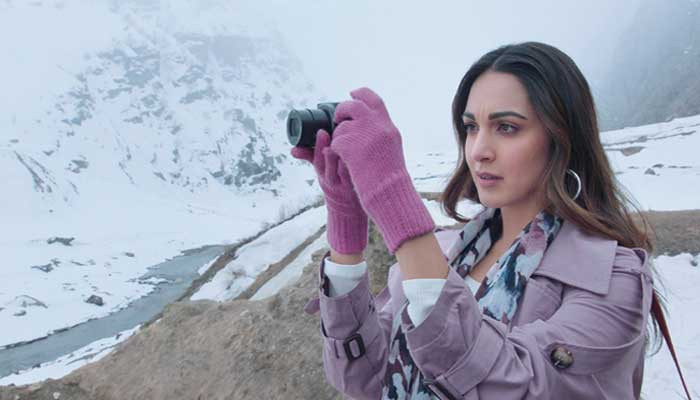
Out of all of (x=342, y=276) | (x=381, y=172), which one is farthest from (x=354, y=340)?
(x=381, y=172)

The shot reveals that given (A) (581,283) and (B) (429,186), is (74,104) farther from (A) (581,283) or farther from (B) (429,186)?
(A) (581,283)

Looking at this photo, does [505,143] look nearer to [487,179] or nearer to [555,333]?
[487,179]

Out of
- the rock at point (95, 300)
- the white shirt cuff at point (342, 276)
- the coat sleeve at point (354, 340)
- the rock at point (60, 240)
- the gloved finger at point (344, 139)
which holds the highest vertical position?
A: the gloved finger at point (344, 139)

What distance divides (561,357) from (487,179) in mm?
686

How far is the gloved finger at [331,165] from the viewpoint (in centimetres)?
172

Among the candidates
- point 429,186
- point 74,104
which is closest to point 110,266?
point 429,186

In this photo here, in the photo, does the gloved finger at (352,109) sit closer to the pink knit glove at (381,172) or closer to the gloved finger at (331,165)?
the pink knit glove at (381,172)

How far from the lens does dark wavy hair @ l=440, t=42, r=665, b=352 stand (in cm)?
169

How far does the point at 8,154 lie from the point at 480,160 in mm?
106651

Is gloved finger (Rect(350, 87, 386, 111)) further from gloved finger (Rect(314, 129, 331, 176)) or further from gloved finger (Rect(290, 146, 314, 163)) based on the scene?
gloved finger (Rect(290, 146, 314, 163))

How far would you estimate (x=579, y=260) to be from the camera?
1570mm

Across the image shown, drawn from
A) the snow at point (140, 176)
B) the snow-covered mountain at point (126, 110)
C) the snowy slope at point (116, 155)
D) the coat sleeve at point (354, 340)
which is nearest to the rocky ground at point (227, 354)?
the snow at point (140, 176)

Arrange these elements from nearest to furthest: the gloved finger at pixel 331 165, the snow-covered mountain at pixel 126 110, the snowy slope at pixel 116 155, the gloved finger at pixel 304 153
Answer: the gloved finger at pixel 331 165 → the gloved finger at pixel 304 153 → the snowy slope at pixel 116 155 → the snow-covered mountain at pixel 126 110

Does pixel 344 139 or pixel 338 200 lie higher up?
pixel 344 139
